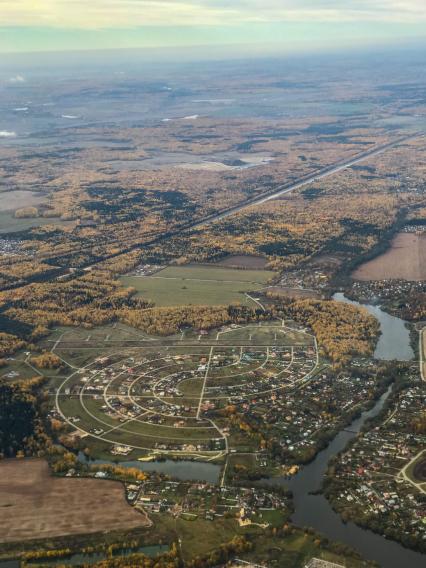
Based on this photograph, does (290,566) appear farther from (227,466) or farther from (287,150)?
(287,150)

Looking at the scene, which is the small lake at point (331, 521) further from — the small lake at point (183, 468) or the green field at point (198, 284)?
the green field at point (198, 284)

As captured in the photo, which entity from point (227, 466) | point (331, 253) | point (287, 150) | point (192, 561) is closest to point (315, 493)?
point (227, 466)

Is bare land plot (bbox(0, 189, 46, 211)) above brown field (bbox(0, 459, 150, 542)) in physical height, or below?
above

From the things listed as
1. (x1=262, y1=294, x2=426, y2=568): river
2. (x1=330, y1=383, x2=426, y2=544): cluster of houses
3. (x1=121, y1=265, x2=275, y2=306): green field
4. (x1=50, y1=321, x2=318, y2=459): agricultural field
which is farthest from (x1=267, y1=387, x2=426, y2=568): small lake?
(x1=121, y1=265, x2=275, y2=306): green field

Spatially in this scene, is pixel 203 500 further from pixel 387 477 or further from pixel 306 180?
pixel 306 180

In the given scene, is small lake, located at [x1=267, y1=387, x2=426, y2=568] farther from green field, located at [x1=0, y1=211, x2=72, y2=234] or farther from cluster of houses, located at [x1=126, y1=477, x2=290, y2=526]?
green field, located at [x1=0, y1=211, x2=72, y2=234]

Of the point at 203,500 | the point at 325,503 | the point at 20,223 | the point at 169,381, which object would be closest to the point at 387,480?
the point at 325,503

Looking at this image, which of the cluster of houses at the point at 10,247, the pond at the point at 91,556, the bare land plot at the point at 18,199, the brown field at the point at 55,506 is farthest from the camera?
the bare land plot at the point at 18,199

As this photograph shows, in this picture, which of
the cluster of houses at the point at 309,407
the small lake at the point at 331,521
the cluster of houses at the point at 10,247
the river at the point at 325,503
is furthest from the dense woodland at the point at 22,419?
the cluster of houses at the point at 10,247
